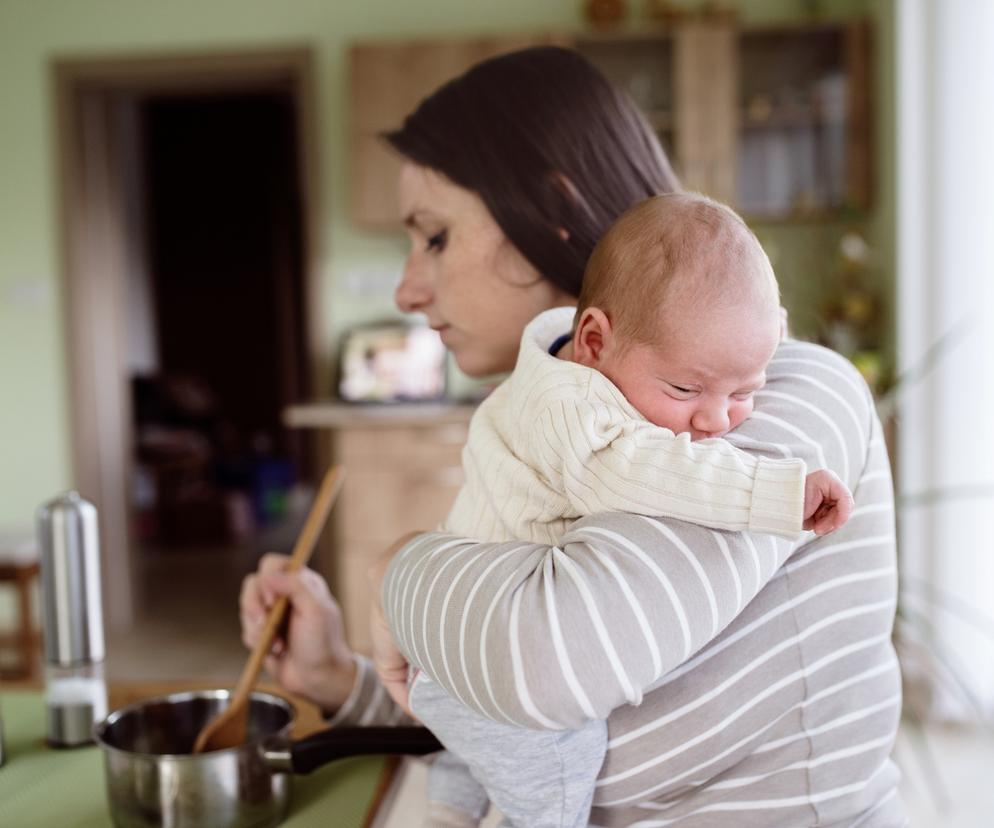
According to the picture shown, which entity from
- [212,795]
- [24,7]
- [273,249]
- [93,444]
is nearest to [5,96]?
[24,7]

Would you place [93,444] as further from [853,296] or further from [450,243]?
[450,243]

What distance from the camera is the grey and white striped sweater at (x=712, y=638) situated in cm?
64

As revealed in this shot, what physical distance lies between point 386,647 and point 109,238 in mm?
4335

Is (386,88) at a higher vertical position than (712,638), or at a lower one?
higher

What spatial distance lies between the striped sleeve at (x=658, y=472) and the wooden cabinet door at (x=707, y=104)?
3306mm

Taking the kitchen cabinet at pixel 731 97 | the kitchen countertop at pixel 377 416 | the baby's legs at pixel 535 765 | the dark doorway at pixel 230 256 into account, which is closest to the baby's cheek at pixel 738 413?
the baby's legs at pixel 535 765

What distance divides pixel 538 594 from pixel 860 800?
0.35 meters

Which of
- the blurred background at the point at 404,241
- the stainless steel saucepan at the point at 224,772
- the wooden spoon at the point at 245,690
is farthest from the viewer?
the blurred background at the point at 404,241

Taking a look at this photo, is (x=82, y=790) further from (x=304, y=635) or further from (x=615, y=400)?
(x=615, y=400)

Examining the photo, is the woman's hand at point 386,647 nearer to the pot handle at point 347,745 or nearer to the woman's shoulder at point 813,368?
the pot handle at point 347,745

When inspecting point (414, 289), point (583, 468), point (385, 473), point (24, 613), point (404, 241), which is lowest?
point (24, 613)

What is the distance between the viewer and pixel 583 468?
0.71 meters

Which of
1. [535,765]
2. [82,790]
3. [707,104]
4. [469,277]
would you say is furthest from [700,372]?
[707,104]

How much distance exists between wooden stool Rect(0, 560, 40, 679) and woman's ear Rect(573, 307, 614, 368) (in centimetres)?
347
